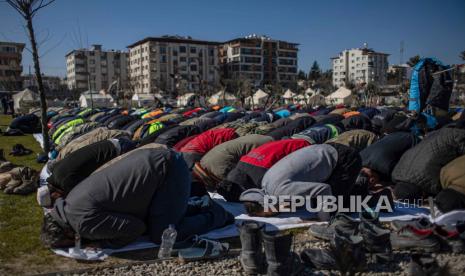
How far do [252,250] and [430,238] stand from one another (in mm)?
1605

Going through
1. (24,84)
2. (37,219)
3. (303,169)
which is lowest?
(37,219)

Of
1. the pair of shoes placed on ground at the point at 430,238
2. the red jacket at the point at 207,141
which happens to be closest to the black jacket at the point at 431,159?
the pair of shoes placed on ground at the point at 430,238

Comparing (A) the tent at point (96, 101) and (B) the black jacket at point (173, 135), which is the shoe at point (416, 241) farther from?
(A) the tent at point (96, 101)

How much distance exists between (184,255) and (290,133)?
5.50m

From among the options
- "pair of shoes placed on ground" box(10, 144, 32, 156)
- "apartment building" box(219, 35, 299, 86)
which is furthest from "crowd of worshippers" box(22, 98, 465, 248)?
"apartment building" box(219, 35, 299, 86)

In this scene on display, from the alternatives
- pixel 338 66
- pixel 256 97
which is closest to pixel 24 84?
pixel 256 97

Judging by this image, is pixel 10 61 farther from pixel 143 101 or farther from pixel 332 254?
pixel 332 254

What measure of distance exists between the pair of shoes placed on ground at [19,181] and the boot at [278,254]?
4746 millimetres

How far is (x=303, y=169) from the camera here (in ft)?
15.4

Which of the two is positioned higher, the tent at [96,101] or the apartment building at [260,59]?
the apartment building at [260,59]

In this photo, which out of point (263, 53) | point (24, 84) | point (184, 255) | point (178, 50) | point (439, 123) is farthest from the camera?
point (263, 53)

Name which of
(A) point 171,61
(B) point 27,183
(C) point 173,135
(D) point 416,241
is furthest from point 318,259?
(A) point 171,61

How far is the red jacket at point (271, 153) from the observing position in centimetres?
523

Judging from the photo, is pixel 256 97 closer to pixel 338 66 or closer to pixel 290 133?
pixel 290 133
